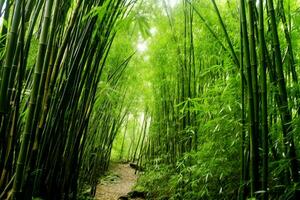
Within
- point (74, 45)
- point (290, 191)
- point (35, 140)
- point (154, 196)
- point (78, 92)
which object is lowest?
point (154, 196)

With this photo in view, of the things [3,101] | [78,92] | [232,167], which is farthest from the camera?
[232,167]

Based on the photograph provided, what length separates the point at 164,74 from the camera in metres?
5.49

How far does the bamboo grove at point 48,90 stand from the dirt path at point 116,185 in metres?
3.49

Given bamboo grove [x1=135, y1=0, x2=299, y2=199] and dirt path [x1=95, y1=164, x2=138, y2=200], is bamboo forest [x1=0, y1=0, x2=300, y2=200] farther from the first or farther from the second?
dirt path [x1=95, y1=164, x2=138, y2=200]

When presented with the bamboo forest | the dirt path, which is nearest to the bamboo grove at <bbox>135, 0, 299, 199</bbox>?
the bamboo forest

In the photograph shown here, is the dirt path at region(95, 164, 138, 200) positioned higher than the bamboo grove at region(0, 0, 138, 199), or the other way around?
the bamboo grove at region(0, 0, 138, 199)

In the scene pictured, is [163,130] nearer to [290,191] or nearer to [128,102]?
[128,102]

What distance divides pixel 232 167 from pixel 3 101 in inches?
73.3

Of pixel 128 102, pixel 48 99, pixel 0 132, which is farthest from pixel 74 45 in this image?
pixel 128 102

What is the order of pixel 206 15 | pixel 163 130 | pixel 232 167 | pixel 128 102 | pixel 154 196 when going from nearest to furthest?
pixel 232 167 < pixel 206 15 < pixel 154 196 < pixel 163 130 < pixel 128 102

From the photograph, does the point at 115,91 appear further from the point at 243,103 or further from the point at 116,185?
the point at 116,185

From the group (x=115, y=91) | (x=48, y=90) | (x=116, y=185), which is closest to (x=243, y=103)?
(x=115, y=91)

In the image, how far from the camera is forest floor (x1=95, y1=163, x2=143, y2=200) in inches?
238

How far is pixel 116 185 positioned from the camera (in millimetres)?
7832
